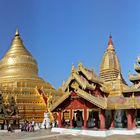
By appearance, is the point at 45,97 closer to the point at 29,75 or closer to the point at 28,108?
the point at 28,108

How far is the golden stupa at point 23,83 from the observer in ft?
141

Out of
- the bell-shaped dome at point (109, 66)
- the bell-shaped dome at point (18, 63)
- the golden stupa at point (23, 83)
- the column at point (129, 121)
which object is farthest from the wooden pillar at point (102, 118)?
the bell-shaped dome at point (18, 63)

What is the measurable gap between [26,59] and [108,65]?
1534 centimetres

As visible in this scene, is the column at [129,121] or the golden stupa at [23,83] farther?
the golden stupa at [23,83]

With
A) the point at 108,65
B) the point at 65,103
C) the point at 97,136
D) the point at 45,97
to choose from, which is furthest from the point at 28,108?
the point at 97,136

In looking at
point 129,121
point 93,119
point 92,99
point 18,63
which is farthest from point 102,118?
point 18,63

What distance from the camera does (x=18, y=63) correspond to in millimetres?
52938

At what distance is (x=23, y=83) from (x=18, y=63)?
556 centimetres

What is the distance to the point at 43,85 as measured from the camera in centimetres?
5031

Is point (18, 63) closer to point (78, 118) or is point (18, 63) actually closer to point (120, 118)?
point (78, 118)

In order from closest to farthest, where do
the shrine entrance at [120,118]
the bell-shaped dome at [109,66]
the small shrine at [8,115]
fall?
1. the shrine entrance at [120,118]
2. the small shrine at [8,115]
3. the bell-shaped dome at [109,66]

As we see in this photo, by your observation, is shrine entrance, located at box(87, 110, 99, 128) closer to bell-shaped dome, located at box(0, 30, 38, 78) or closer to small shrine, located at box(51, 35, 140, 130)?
small shrine, located at box(51, 35, 140, 130)

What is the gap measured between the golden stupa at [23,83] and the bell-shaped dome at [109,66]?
7.92 m

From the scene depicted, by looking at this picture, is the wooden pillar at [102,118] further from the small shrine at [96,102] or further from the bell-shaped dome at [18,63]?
the bell-shaped dome at [18,63]
